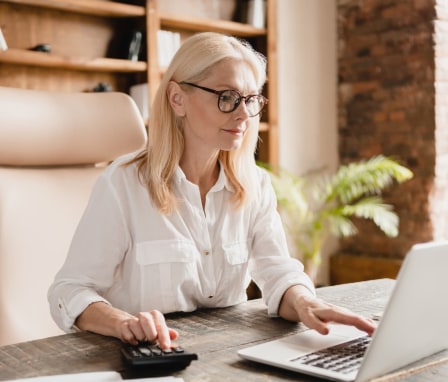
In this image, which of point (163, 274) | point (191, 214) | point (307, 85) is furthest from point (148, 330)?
point (307, 85)

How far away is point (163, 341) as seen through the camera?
105 cm

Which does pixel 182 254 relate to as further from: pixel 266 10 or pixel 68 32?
pixel 266 10

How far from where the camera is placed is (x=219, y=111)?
1.55 meters

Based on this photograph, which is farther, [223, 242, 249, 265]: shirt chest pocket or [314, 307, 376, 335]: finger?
[223, 242, 249, 265]: shirt chest pocket

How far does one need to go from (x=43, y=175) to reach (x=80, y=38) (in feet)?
5.68

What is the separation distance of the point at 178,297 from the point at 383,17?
9.89 ft

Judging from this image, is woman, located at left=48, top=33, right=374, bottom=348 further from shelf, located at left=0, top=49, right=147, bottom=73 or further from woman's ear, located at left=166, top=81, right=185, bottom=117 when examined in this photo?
shelf, located at left=0, top=49, right=147, bottom=73

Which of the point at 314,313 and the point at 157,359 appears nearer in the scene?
the point at 157,359

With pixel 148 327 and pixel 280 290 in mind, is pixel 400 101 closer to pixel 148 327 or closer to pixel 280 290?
pixel 280 290

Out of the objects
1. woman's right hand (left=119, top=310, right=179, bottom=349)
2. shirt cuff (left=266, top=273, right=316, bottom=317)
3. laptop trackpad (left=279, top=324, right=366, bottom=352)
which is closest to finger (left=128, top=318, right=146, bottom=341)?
woman's right hand (left=119, top=310, right=179, bottom=349)

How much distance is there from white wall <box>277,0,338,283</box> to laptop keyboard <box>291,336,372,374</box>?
294cm

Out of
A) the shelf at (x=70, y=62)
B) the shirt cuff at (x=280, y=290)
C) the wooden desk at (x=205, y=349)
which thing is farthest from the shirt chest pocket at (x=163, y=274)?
the shelf at (x=70, y=62)

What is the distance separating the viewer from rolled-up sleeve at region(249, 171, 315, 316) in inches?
58.1

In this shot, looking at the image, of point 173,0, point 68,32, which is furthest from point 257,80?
point 173,0
